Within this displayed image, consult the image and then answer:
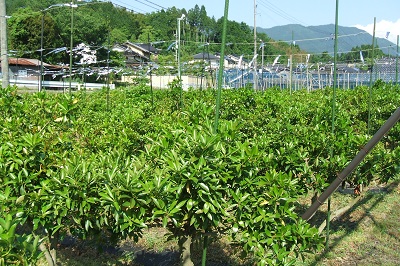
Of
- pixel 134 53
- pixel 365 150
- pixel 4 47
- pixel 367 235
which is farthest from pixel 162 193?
pixel 134 53

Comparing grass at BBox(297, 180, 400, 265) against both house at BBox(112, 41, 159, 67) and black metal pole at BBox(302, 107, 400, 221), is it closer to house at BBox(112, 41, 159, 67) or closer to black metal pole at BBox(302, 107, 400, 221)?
black metal pole at BBox(302, 107, 400, 221)

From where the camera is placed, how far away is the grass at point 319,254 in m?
5.43

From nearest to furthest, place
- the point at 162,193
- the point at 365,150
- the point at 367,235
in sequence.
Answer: the point at 162,193 → the point at 365,150 → the point at 367,235

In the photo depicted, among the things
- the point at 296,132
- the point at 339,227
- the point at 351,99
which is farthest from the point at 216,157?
the point at 351,99

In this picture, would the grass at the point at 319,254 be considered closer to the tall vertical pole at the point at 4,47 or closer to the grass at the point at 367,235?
the grass at the point at 367,235

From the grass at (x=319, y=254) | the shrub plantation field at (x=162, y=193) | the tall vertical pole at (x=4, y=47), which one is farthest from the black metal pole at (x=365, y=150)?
the tall vertical pole at (x=4, y=47)

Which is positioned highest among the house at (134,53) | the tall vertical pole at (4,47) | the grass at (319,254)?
the house at (134,53)

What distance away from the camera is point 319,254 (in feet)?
18.3

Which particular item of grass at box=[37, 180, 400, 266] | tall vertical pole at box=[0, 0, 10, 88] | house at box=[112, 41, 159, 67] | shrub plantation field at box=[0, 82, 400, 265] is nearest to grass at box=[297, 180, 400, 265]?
grass at box=[37, 180, 400, 266]

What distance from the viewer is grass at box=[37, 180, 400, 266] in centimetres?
543

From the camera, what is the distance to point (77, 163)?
330cm

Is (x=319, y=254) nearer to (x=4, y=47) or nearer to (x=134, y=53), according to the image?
(x=4, y=47)

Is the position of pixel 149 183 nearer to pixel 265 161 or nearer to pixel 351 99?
pixel 265 161

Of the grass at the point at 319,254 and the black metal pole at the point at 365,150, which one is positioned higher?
the black metal pole at the point at 365,150
